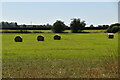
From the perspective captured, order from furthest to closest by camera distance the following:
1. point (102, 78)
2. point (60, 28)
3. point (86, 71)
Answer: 1. point (60, 28)
2. point (86, 71)
3. point (102, 78)

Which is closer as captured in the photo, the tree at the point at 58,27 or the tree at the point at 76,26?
the tree at the point at 58,27

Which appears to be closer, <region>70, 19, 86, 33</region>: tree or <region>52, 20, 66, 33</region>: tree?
<region>52, 20, 66, 33</region>: tree

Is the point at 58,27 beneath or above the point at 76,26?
beneath

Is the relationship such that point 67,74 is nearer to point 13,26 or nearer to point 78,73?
point 78,73

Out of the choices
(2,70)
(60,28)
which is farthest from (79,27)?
(2,70)

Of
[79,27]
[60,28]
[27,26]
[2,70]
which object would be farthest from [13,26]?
[2,70]

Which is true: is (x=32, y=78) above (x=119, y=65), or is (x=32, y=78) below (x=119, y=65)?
below

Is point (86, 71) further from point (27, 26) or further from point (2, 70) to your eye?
point (27, 26)

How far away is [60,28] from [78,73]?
8977 cm

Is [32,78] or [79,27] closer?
[32,78]

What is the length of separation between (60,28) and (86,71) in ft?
293

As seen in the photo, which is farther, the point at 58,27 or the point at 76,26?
the point at 76,26

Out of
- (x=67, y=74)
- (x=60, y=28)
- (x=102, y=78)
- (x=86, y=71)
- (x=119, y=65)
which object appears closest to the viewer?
(x=119, y=65)

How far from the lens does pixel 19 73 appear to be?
10609 mm
